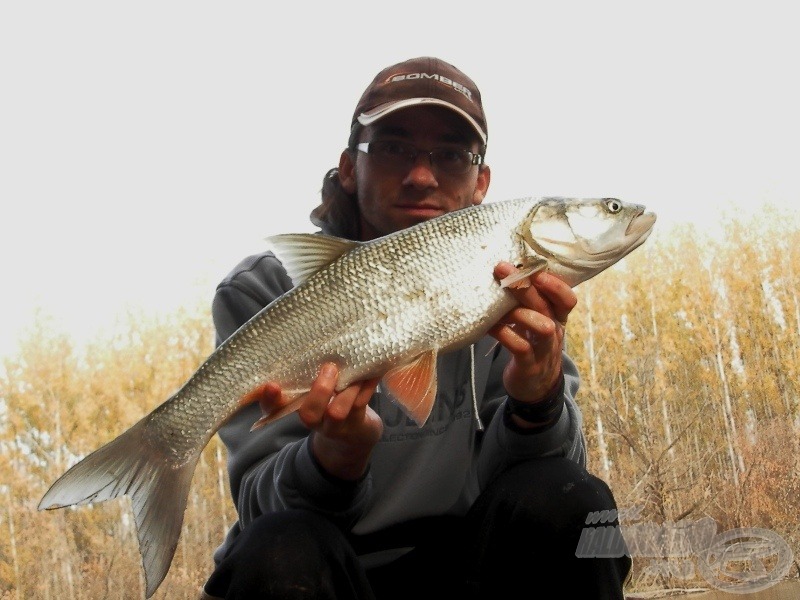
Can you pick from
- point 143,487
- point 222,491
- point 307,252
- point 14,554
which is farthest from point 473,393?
point 222,491

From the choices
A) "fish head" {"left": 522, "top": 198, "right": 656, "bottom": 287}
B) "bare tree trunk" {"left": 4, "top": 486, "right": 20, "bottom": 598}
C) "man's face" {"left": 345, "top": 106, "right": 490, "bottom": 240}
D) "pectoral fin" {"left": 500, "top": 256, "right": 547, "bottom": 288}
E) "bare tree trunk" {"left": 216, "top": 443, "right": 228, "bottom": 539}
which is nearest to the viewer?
"pectoral fin" {"left": 500, "top": 256, "right": 547, "bottom": 288}

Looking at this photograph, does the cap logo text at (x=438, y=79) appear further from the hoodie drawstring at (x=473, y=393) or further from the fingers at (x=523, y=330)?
the fingers at (x=523, y=330)

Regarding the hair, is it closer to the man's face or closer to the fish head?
the man's face

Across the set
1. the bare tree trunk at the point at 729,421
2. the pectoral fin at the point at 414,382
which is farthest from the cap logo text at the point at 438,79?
the bare tree trunk at the point at 729,421

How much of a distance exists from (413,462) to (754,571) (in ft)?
9.92

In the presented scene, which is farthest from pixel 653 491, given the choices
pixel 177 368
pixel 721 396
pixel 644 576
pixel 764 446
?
pixel 177 368

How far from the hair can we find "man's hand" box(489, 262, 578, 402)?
36.5 inches

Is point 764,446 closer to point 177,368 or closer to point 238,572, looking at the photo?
point 177,368

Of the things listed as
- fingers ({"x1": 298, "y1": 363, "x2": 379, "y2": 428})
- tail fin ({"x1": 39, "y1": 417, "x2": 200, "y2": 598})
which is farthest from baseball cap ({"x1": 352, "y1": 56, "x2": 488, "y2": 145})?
tail fin ({"x1": 39, "y1": 417, "x2": 200, "y2": 598})

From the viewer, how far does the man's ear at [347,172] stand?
2.57m

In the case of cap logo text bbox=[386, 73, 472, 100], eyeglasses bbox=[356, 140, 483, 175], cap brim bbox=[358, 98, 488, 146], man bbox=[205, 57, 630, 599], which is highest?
cap logo text bbox=[386, 73, 472, 100]

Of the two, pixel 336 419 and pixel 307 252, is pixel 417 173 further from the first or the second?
pixel 336 419

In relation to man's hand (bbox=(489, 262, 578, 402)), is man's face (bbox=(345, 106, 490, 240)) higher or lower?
higher

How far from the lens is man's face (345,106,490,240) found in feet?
7.77
